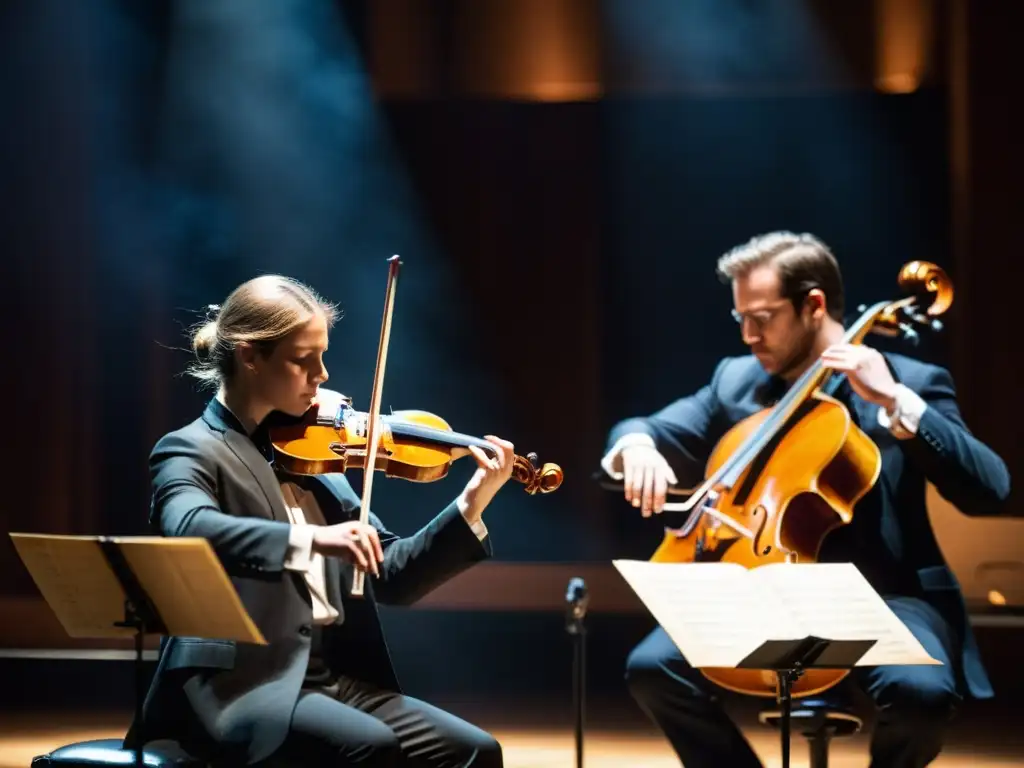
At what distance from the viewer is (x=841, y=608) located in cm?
226

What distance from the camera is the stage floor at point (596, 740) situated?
372cm

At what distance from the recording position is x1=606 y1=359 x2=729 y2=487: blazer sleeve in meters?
3.27

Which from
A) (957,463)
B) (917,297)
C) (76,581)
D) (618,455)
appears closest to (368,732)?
(76,581)

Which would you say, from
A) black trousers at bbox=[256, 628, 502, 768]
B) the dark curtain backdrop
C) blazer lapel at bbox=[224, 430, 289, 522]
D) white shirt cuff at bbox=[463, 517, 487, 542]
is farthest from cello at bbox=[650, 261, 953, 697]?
the dark curtain backdrop

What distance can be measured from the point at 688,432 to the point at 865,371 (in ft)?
2.04

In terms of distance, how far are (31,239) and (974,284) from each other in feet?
11.1

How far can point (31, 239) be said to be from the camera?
16.2ft

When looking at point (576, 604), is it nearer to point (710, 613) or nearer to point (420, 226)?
point (710, 613)

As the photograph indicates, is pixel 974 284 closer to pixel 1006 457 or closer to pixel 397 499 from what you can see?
pixel 1006 457

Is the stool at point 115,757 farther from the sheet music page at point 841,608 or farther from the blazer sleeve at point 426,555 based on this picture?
the sheet music page at point 841,608

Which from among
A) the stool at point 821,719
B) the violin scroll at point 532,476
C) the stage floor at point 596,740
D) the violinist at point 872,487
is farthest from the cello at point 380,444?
the stage floor at point 596,740

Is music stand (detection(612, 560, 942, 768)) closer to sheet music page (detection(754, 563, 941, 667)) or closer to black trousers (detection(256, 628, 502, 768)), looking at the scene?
sheet music page (detection(754, 563, 941, 667))

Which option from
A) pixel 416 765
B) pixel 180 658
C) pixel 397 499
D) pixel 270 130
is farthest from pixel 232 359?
pixel 270 130

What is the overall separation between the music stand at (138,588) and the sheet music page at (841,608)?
89cm
